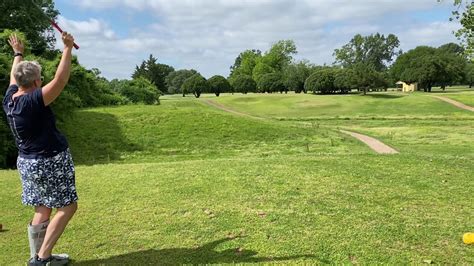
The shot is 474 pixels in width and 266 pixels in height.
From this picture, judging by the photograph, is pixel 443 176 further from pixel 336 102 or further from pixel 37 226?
pixel 336 102

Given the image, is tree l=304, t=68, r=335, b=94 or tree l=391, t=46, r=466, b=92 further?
tree l=391, t=46, r=466, b=92

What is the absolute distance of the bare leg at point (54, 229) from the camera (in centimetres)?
435

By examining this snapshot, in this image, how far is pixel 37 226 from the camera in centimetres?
450

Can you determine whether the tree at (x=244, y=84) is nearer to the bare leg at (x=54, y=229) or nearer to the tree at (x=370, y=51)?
the tree at (x=370, y=51)

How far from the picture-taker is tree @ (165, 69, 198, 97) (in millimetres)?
134700

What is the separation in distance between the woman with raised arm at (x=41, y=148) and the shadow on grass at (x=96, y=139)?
14.6 metres

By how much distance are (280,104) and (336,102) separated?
308 inches

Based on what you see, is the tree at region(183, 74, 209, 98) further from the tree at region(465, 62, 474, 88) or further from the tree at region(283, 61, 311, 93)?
the tree at region(465, 62, 474, 88)

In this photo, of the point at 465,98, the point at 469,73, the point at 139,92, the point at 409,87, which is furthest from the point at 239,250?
the point at 469,73

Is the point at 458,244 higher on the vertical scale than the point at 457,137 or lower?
higher

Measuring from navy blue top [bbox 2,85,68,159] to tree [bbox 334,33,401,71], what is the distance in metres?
131

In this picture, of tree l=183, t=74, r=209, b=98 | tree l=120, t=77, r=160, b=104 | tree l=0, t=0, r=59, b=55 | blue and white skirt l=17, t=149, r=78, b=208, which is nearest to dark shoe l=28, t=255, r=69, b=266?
blue and white skirt l=17, t=149, r=78, b=208

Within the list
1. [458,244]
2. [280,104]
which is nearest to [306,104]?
[280,104]

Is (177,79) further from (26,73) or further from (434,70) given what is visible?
(26,73)
